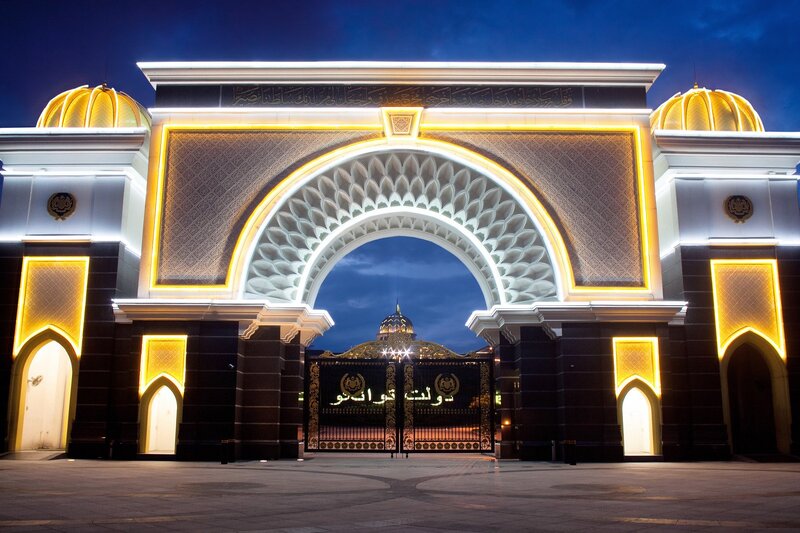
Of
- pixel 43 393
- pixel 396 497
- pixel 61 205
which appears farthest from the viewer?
pixel 43 393

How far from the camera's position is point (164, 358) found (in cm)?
1467

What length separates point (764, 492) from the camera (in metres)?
8.39

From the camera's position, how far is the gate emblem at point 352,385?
56.0ft

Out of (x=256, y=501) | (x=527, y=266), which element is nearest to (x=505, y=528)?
(x=256, y=501)

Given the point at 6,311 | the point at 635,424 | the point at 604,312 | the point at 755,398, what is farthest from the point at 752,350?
the point at 6,311

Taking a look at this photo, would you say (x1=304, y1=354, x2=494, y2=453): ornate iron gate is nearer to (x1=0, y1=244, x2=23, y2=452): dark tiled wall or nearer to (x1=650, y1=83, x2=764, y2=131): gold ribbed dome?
(x1=0, y1=244, x2=23, y2=452): dark tiled wall

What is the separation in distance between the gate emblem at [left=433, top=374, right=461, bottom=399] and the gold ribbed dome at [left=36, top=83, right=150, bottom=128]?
9.11 m

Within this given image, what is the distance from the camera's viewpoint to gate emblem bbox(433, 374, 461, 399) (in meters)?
17.1

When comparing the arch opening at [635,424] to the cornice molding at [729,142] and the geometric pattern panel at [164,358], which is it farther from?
the geometric pattern panel at [164,358]

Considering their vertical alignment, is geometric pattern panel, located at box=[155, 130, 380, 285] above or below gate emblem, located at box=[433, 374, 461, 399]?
above

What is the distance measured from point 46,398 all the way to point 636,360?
12515 mm

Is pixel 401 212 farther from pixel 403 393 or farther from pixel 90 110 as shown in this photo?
pixel 90 110

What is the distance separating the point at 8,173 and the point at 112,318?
3995 millimetres

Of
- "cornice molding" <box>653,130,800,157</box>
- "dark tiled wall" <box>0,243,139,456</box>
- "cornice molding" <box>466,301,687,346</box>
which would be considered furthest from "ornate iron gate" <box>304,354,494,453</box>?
"cornice molding" <box>653,130,800,157</box>
